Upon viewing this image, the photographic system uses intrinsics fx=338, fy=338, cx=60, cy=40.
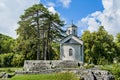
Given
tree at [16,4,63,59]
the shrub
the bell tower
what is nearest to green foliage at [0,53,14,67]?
the shrub

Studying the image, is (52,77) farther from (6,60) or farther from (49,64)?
(6,60)

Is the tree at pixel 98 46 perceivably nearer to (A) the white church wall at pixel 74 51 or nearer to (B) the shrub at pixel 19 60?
(A) the white church wall at pixel 74 51

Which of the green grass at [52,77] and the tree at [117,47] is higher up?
the tree at [117,47]

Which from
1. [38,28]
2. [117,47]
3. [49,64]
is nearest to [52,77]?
[49,64]

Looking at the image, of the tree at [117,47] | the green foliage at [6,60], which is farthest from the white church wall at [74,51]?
the green foliage at [6,60]

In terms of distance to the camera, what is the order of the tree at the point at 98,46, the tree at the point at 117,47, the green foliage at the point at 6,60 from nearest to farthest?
Result: the tree at the point at 98,46
the tree at the point at 117,47
the green foliage at the point at 6,60

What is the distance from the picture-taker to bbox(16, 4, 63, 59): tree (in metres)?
60.2

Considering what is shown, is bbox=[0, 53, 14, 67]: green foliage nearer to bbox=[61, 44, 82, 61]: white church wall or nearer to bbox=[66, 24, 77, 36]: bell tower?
bbox=[66, 24, 77, 36]: bell tower

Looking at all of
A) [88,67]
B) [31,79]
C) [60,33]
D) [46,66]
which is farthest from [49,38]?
[31,79]

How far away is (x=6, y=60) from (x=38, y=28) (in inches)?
814

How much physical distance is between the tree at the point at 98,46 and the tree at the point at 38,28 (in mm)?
11056

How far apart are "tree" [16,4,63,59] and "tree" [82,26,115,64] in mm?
11056

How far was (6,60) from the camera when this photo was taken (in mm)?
78188

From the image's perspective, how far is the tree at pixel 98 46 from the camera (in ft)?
228
